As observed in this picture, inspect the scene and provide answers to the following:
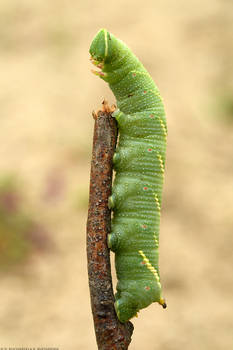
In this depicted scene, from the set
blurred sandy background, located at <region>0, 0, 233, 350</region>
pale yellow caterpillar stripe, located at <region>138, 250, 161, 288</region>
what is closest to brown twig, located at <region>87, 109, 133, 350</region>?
pale yellow caterpillar stripe, located at <region>138, 250, 161, 288</region>

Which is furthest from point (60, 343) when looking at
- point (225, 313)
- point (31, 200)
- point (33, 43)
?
point (33, 43)

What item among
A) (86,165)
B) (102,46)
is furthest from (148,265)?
(86,165)

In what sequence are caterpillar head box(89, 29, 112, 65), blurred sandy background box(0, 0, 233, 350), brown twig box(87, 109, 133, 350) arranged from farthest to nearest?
blurred sandy background box(0, 0, 233, 350) < caterpillar head box(89, 29, 112, 65) < brown twig box(87, 109, 133, 350)

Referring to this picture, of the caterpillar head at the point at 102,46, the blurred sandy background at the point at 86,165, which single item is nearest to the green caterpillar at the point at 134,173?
the caterpillar head at the point at 102,46

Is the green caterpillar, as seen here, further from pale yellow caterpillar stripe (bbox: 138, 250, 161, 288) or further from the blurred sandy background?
the blurred sandy background

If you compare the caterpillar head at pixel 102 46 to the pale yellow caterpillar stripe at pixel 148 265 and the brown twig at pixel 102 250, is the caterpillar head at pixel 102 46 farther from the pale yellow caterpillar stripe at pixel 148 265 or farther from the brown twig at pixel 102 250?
the pale yellow caterpillar stripe at pixel 148 265

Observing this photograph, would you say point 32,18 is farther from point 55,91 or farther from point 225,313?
point 225,313
